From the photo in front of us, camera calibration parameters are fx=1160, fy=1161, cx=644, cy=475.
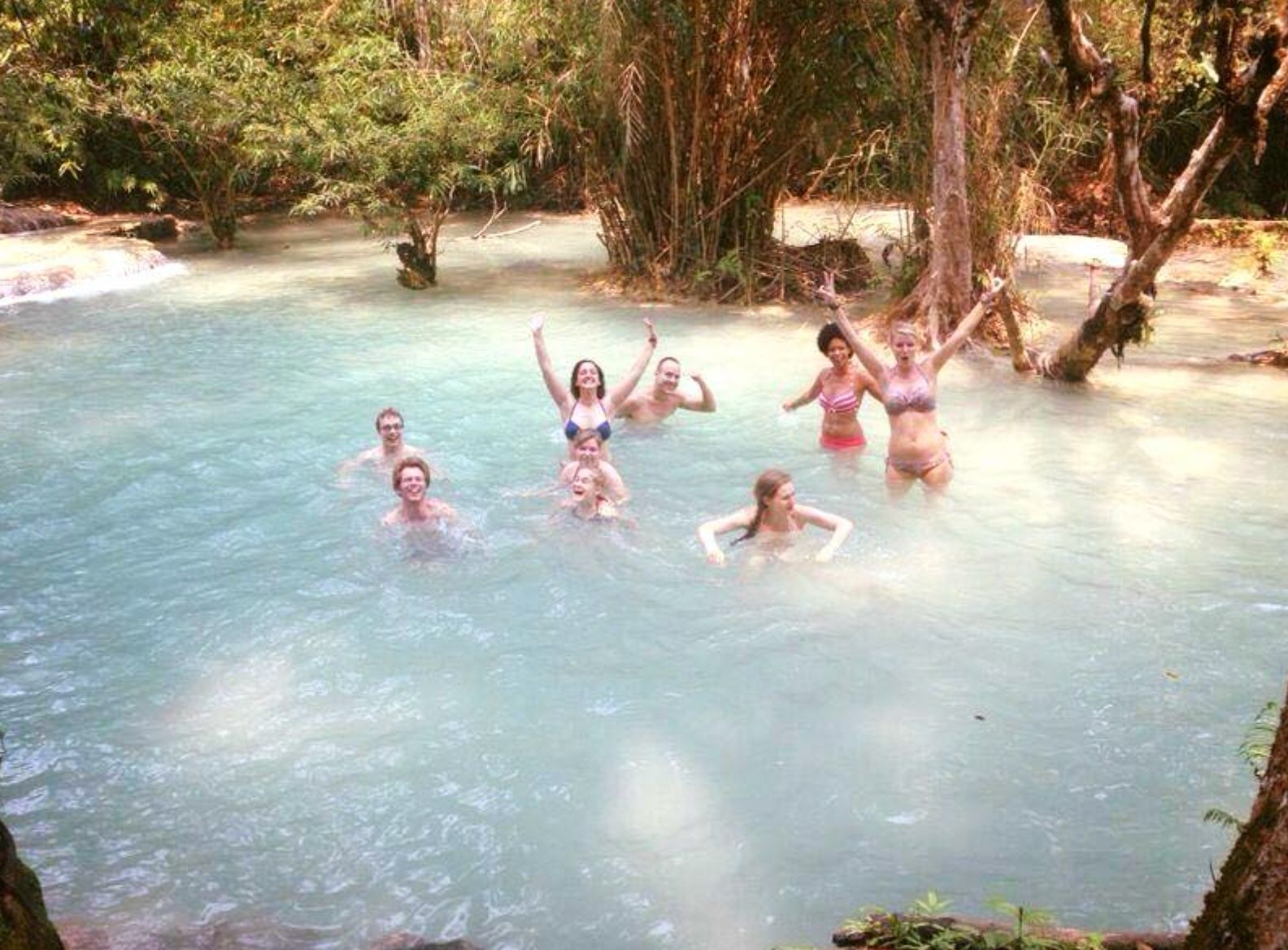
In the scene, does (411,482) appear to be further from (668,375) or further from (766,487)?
(668,375)

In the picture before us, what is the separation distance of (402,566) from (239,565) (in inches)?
39.5

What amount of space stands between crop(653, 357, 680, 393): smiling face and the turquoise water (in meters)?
0.40

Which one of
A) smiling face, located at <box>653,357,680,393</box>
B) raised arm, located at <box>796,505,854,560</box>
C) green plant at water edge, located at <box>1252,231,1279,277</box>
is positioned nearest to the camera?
raised arm, located at <box>796,505,854,560</box>

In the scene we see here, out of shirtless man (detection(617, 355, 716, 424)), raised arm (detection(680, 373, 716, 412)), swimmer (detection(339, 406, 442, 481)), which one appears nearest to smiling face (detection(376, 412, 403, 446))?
swimmer (detection(339, 406, 442, 481))

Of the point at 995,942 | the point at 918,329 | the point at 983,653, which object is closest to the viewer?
the point at 995,942

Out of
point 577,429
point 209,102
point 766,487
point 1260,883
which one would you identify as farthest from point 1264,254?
point 209,102

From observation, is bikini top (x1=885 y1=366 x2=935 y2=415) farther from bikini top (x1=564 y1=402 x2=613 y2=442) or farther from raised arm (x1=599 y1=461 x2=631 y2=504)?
bikini top (x1=564 y1=402 x2=613 y2=442)

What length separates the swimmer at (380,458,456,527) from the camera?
6531 mm

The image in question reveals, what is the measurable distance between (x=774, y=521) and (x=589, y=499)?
1.22m

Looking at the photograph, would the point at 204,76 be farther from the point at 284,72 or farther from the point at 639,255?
the point at 639,255

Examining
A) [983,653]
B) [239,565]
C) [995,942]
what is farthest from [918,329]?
[995,942]

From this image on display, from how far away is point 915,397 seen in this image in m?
7.12

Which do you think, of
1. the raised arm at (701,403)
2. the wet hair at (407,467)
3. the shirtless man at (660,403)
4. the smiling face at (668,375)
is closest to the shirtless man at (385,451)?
the wet hair at (407,467)

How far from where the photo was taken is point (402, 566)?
666 cm
